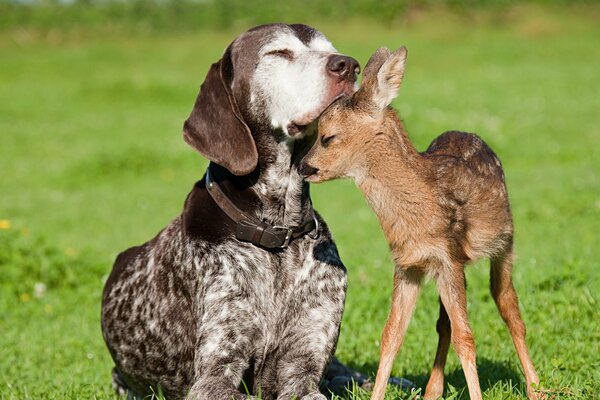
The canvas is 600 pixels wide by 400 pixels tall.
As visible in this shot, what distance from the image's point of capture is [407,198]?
552 cm

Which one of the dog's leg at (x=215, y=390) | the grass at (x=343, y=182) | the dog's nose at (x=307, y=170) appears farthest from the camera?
the grass at (x=343, y=182)

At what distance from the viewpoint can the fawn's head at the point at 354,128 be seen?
553 cm

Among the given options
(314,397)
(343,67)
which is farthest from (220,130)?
(314,397)

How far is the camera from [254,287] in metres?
6.45

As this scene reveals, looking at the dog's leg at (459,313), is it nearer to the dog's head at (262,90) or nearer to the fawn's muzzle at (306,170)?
the fawn's muzzle at (306,170)

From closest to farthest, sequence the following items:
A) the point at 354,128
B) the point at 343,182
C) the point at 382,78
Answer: the point at 382,78
the point at 354,128
the point at 343,182

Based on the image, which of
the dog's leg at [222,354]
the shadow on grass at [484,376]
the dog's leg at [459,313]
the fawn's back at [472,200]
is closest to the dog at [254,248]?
the dog's leg at [222,354]

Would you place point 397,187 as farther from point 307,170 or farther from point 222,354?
point 222,354

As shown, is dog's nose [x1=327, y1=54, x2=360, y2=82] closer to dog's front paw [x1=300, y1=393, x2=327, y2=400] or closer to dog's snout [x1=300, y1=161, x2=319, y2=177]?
dog's snout [x1=300, y1=161, x2=319, y2=177]

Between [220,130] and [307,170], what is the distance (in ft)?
3.60

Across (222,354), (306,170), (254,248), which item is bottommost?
(222,354)

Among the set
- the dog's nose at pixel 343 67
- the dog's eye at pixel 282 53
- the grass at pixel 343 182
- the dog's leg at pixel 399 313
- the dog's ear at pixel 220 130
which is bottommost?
the grass at pixel 343 182

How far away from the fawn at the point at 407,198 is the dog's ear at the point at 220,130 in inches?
35.4

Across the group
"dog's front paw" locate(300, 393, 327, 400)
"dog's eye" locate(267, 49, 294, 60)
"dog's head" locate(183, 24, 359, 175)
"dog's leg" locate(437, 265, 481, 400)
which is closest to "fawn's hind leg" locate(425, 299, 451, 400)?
"dog's leg" locate(437, 265, 481, 400)
